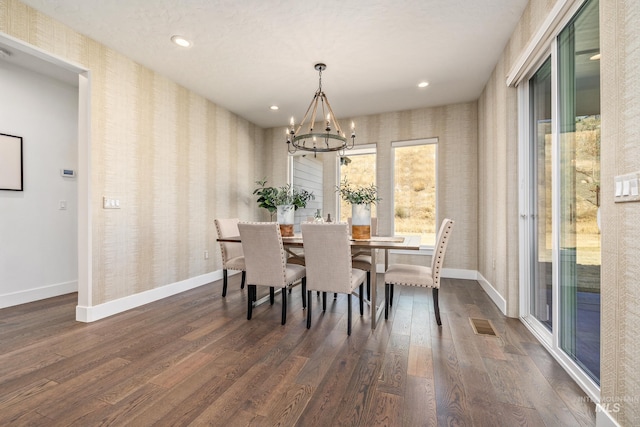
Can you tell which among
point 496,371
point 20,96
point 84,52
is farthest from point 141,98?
point 496,371

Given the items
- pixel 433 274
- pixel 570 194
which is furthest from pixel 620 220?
pixel 433 274

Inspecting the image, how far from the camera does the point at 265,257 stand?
8.66 ft

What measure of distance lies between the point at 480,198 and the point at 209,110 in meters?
4.14

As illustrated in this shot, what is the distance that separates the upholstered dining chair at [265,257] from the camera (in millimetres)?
2551

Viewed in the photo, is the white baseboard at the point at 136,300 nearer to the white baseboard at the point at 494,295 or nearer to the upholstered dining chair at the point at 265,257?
the upholstered dining chair at the point at 265,257

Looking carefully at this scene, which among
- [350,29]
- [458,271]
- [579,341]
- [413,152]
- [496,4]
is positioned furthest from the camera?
[413,152]

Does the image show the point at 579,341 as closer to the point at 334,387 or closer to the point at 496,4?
the point at 334,387

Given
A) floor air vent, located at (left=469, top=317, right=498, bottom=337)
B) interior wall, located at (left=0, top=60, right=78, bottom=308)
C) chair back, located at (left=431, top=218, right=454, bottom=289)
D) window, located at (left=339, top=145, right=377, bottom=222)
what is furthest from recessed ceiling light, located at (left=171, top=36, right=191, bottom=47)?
floor air vent, located at (left=469, top=317, right=498, bottom=337)

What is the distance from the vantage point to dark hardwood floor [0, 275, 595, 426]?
4.76 ft

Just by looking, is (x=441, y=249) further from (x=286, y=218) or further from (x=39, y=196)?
(x=39, y=196)

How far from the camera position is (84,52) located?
2.71 metres

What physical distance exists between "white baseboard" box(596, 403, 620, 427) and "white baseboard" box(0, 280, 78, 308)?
194 inches

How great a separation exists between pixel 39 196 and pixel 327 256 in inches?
141

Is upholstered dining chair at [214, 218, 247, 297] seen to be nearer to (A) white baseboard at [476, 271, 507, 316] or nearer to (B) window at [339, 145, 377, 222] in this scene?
(B) window at [339, 145, 377, 222]
